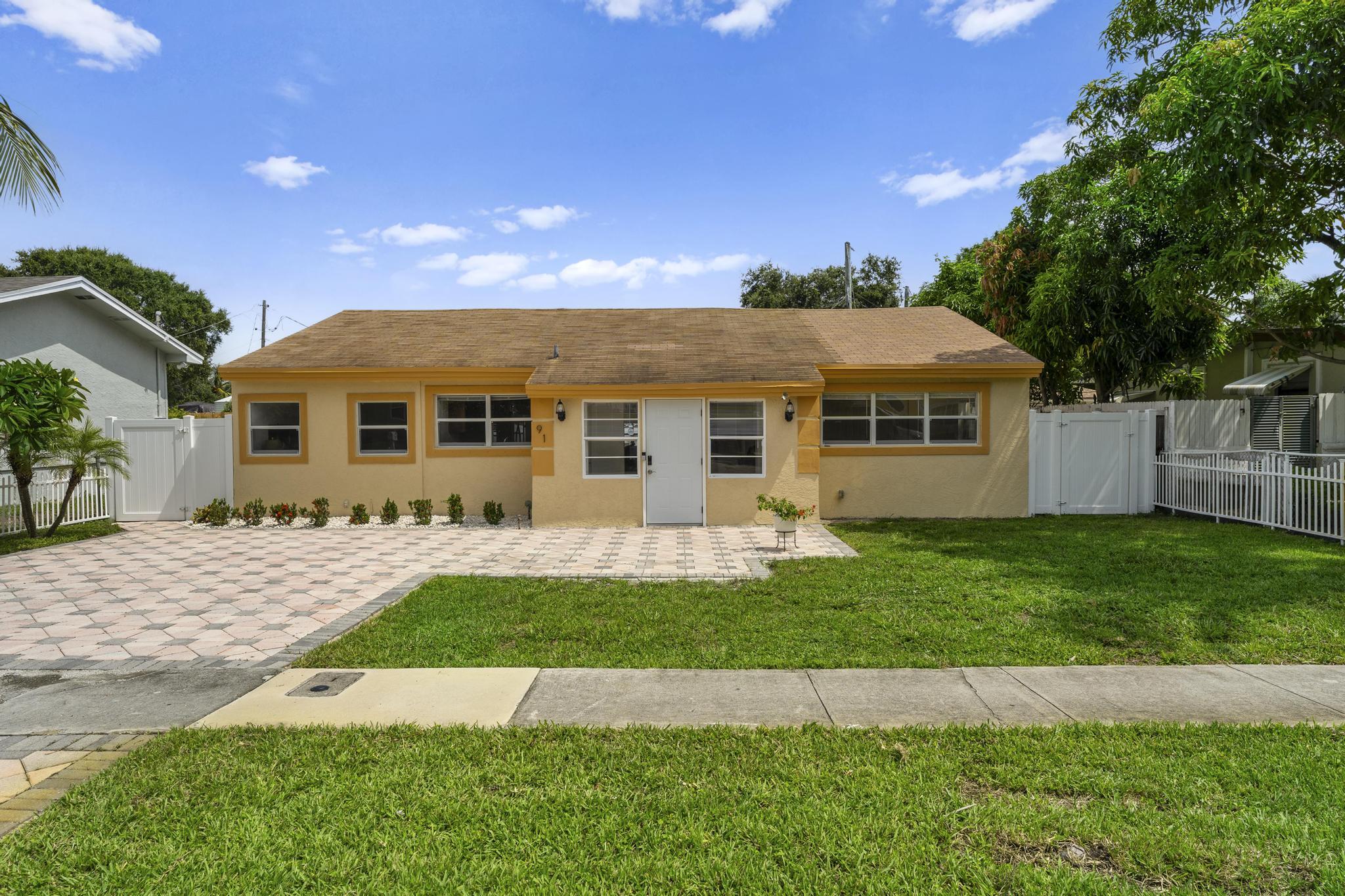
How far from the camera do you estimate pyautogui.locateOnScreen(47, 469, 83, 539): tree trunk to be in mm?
11539

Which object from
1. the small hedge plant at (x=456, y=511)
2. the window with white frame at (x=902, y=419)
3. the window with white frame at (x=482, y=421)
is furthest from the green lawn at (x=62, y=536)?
the window with white frame at (x=902, y=419)

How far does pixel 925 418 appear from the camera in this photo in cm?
1336

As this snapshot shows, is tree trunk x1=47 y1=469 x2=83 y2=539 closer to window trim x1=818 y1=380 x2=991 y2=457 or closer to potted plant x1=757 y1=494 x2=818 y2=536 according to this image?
potted plant x1=757 y1=494 x2=818 y2=536

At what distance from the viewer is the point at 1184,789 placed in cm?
322

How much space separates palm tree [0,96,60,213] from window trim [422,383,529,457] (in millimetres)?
6298

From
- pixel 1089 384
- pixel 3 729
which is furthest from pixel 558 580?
pixel 1089 384

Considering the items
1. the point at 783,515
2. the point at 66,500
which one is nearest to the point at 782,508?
the point at 783,515

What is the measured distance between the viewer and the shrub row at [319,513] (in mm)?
12508

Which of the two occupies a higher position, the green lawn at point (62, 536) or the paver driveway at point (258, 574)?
the green lawn at point (62, 536)

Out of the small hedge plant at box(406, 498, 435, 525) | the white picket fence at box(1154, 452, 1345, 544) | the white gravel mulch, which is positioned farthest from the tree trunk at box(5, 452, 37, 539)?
the white picket fence at box(1154, 452, 1345, 544)

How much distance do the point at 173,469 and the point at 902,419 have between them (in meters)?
14.3

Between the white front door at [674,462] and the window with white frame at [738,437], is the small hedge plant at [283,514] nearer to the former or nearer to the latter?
the white front door at [674,462]

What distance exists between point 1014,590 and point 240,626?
757 centimetres

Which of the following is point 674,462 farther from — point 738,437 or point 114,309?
point 114,309
